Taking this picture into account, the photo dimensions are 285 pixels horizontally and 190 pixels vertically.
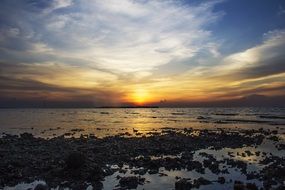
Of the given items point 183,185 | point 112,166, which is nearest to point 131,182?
point 183,185

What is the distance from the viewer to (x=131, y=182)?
18.5 metres

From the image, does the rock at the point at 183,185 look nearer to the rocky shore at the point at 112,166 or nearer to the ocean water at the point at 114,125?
the rocky shore at the point at 112,166

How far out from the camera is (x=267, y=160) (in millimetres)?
25297

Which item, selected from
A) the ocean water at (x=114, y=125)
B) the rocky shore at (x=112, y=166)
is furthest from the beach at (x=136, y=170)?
the ocean water at (x=114, y=125)

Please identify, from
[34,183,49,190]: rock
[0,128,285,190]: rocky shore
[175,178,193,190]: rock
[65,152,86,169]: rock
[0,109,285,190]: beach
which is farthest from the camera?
[65,152,86,169]: rock

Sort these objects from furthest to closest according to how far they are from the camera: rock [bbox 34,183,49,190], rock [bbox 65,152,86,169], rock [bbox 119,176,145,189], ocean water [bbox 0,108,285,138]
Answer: ocean water [bbox 0,108,285,138]
rock [bbox 65,152,86,169]
rock [bbox 119,176,145,189]
rock [bbox 34,183,49,190]

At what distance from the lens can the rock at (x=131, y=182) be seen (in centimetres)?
1797

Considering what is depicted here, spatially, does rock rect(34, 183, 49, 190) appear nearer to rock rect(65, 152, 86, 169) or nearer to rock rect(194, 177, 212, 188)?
rock rect(65, 152, 86, 169)

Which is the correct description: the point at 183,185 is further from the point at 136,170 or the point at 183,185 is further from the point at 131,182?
the point at 136,170

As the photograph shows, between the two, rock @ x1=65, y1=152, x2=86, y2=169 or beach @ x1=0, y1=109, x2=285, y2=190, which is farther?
rock @ x1=65, y1=152, x2=86, y2=169

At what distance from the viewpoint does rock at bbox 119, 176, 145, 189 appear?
18.0m

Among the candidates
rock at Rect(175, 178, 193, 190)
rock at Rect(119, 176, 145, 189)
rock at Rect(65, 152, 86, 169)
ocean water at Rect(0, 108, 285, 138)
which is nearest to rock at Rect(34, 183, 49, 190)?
rock at Rect(65, 152, 86, 169)

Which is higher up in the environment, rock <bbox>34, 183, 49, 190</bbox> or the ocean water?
the ocean water

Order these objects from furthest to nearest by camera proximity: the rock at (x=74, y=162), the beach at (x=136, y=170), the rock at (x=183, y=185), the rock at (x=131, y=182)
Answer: the rock at (x=74, y=162) < the beach at (x=136, y=170) < the rock at (x=131, y=182) < the rock at (x=183, y=185)
